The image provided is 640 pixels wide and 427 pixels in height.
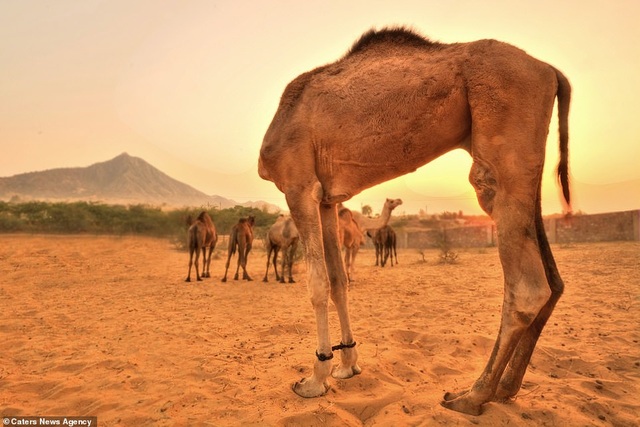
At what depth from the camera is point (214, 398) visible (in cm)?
314

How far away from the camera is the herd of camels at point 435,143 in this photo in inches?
95.4

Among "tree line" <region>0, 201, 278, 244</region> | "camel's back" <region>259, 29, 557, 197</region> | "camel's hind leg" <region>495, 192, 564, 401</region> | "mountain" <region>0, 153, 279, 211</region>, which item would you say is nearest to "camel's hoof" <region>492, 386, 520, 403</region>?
"camel's hind leg" <region>495, 192, 564, 401</region>

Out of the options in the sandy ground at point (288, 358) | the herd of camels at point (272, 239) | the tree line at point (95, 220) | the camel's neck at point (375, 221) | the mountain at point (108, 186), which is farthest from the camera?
the mountain at point (108, 186)

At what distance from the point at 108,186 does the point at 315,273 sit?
179 metres

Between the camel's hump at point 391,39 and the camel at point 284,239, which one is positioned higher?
the camel's hump at point 391,39

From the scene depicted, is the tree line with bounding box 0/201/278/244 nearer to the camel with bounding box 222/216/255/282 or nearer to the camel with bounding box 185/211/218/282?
the camel with bounding box 185/211/218/282

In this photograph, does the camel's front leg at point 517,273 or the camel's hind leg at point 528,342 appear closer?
the camel's front leg at point 517,273

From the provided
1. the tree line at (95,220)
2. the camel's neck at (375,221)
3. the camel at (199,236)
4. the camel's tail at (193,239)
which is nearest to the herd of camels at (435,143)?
the camel at (199,236)

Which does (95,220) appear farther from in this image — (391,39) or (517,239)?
(517,239)

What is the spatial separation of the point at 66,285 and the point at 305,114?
11645mm

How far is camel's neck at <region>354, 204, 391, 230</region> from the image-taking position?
1647 centimetres

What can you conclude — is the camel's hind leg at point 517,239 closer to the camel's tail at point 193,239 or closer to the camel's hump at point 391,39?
the camel's hump at point 391,39

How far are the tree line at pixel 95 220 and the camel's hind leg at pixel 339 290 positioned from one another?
79.3ft

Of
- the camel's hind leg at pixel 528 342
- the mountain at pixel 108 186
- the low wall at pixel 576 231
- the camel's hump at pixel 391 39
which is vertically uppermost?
the mountain at pixel 108 186
